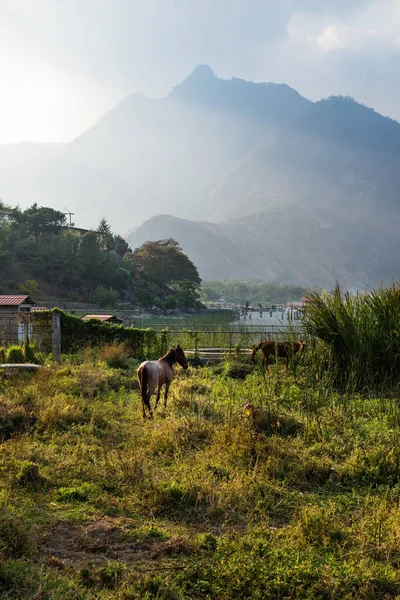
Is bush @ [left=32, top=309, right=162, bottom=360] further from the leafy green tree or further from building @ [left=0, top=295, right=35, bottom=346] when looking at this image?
the leafy green tree

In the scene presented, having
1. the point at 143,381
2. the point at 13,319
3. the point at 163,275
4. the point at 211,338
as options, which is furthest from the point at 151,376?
the point at 163,275

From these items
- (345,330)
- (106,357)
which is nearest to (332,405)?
(345,330)

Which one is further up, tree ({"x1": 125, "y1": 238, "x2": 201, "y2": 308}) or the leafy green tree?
tree ({"x1": 125, "y1": 238, "x2": 201, "y2": 308})

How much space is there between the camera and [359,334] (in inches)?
424

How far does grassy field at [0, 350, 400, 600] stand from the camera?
390 cm

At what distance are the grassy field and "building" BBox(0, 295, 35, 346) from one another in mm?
10826

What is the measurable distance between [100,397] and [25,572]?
7.03 meters

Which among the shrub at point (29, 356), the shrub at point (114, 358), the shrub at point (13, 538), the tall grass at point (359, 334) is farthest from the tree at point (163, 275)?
the shrub at point (13, 538)

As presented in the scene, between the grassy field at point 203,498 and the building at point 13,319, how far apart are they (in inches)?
426

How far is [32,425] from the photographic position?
26.6 ft

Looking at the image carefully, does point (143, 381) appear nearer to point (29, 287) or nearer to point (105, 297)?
point (29, 287)

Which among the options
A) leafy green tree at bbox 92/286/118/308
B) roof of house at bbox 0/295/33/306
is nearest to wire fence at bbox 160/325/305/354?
roof of house at bbox 0/295/33/306

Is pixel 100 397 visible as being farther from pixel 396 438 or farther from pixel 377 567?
pixel 377 567

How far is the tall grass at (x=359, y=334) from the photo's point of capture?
10.4 metres
